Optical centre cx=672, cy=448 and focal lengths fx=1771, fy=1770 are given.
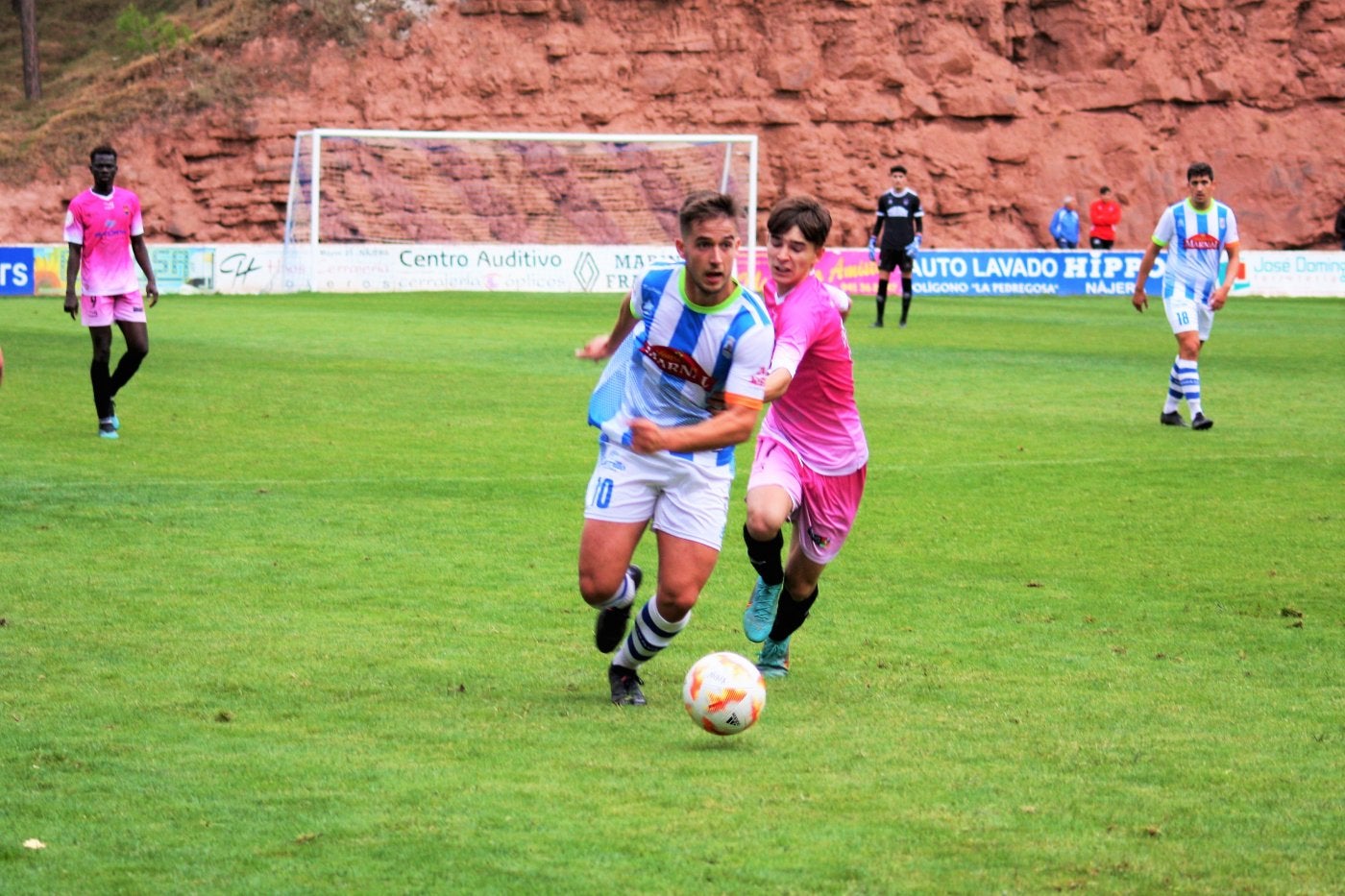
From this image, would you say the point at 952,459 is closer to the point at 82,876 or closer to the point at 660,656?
the point at 660,656

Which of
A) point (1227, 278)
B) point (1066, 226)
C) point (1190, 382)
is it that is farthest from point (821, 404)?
point (1066, 226)

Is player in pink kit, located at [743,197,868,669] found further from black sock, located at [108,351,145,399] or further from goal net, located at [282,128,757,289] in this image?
goal net, located at [282,128,757,289]

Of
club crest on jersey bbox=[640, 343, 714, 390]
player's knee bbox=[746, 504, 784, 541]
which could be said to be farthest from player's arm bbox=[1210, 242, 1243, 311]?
club crest on jersey bbox=[640, 343, 714, 390]

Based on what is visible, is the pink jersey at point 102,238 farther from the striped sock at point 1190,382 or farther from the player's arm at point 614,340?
the striped sock at point 1190,382

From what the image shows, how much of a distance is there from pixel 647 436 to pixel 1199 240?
1048 centimetres

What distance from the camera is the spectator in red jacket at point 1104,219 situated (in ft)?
135

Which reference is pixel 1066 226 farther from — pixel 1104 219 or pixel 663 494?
pixel 663 494

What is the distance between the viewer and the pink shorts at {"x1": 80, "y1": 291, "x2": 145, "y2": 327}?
1351 centimetres

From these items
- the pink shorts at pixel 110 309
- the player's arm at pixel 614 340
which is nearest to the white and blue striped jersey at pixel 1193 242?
the pink shorts at pixel 110 309

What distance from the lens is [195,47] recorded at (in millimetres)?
46312

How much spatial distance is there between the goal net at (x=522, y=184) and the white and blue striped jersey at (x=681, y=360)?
3177cm

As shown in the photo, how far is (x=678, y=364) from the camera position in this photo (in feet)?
20.1

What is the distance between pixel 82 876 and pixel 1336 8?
2036 inches

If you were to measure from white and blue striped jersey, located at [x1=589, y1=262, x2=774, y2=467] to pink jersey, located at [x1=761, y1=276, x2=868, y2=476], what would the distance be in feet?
1.81
